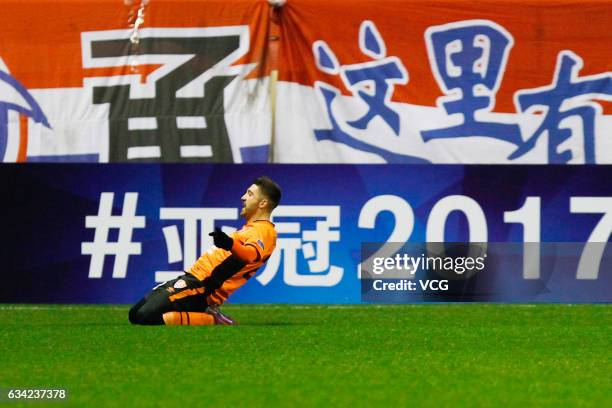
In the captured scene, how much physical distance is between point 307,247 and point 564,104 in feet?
10.3

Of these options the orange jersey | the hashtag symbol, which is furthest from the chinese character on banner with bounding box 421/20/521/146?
the orange jersey

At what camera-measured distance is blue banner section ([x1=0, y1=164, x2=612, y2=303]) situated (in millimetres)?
12242

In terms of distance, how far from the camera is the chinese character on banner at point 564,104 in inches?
542

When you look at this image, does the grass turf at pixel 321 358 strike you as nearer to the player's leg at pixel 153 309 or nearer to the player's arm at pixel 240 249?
the player's leg at pixel 153 309

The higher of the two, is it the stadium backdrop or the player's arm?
the stadium backdrop

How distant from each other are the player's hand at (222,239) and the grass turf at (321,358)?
0.59 metres

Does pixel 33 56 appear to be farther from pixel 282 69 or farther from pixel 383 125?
pixel 383 125

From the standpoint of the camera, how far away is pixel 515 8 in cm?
1376

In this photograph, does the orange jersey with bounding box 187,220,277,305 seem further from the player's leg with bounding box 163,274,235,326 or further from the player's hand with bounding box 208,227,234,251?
the player's hand with bounding box 208,227,234,251

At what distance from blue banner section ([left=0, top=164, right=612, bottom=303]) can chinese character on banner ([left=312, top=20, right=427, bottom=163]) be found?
1371mm

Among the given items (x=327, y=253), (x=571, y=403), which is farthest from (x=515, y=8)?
(x=571, y=403)

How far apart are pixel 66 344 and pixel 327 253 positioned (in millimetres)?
3655

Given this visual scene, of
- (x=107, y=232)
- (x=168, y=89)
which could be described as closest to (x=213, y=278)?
(x=107, y=232)

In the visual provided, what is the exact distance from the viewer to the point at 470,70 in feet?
45.2
